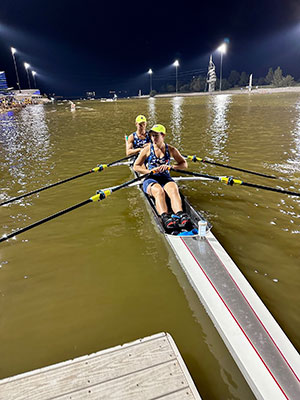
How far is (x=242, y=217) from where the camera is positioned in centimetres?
612

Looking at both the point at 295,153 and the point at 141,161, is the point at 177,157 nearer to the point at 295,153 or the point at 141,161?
Answer: the point at 141,161

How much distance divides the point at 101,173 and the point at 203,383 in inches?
324

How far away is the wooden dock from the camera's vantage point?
2.19m

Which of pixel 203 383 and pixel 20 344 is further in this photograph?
pixel 20 344

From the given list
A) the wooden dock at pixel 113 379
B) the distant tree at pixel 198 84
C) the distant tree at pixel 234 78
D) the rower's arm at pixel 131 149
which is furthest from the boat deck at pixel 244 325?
the distant tree at pixel 234 78

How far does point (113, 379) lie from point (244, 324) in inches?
64.4

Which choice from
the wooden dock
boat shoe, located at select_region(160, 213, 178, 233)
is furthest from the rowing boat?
the wooden dock

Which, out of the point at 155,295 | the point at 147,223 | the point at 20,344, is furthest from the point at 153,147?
the point at 20,344

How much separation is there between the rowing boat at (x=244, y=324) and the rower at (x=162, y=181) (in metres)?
0.66

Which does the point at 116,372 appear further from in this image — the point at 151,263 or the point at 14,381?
the point at 151,263

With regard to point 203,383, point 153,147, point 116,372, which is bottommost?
point 203,383

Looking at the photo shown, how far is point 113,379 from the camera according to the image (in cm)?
232

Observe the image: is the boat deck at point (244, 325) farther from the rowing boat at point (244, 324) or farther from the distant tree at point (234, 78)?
the distant tree at point (234, 78)

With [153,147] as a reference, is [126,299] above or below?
below
